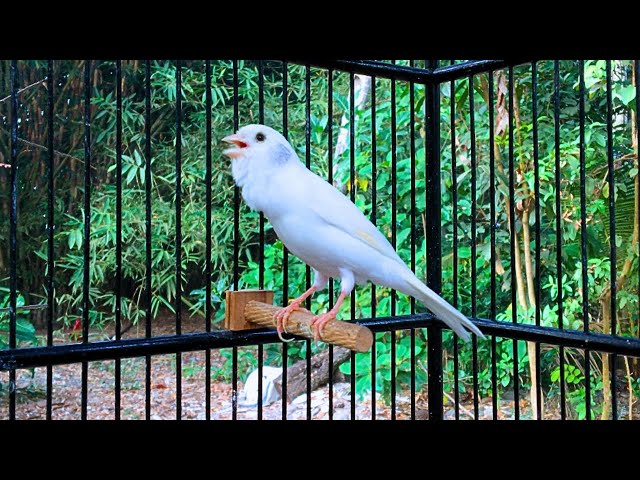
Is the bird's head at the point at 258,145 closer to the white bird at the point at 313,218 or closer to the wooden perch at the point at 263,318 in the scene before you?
the white bird at the point at 313,218

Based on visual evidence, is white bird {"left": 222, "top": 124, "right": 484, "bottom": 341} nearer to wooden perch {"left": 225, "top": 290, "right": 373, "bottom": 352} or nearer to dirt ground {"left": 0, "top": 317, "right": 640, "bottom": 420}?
wooden perch {"left": 225, "top": 290, "right": 373, "bottom": 352}

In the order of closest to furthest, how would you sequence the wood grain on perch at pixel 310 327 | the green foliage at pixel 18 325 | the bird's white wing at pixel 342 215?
the wood grain on perch at pixel 310 327 < the bird's white wing at pixel 342 215 < the green foliage at pixel 18 325

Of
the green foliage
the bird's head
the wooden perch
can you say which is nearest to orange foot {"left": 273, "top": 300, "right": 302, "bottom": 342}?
the wooden perch

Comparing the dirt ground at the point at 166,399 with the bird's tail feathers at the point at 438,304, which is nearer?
the bird's tail feathers at the point at 438,304

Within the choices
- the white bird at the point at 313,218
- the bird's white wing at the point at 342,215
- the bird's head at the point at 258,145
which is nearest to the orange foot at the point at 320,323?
the white bird at the point at 313,218

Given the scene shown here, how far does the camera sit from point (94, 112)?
3.37 m

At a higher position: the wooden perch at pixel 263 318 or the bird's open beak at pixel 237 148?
the bird's open beak at pixel 237 148

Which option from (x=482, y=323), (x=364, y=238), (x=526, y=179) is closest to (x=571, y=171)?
(x=526, y=179)

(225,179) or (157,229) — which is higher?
(225,179)

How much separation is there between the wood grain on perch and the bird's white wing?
20cm

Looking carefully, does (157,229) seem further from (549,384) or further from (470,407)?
(549,384)

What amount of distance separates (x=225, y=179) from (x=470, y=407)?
162 centimetres

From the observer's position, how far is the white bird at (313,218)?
4.47 feet
